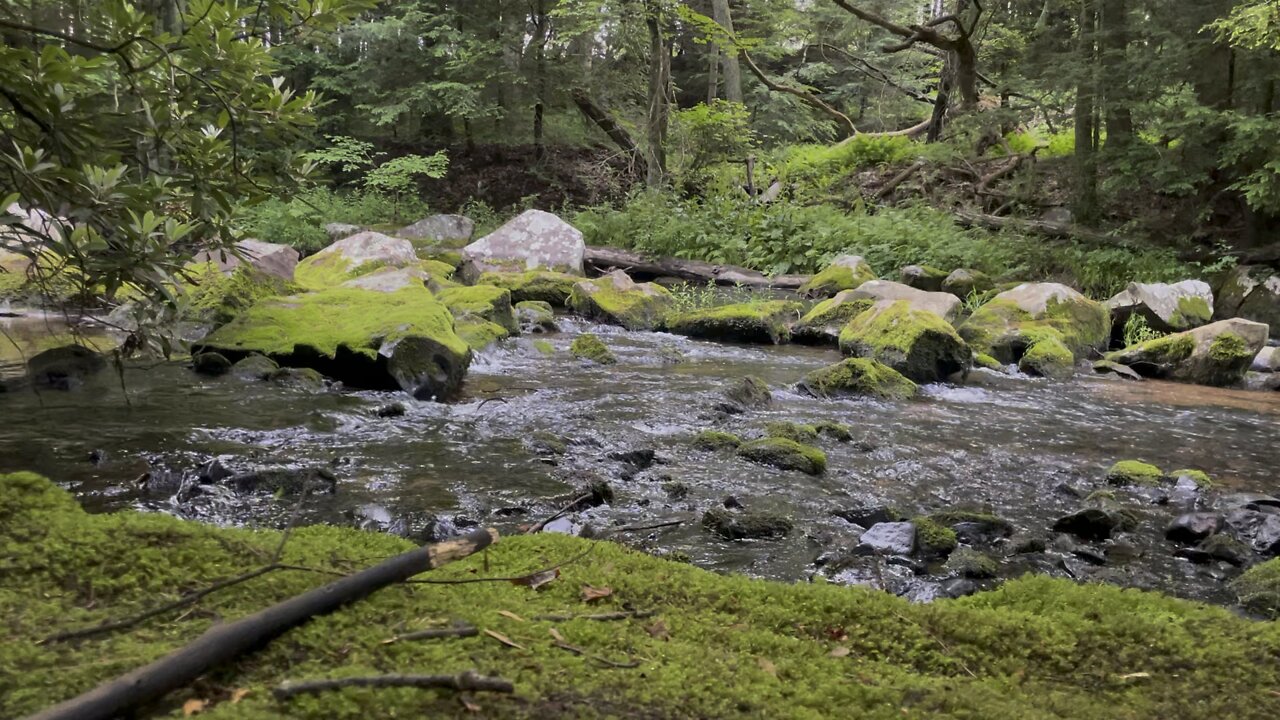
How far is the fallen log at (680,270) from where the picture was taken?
1666 centimetres

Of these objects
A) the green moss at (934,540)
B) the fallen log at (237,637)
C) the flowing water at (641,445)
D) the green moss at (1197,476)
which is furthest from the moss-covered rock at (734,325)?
the fallen log at (237,637)

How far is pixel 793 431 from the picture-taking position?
7.11 metres

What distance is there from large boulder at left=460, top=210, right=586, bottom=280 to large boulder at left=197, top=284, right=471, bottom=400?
6263 mm

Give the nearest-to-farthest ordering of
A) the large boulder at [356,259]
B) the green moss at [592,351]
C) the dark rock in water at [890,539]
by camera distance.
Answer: the dark rock in water at [890,539] < the green moss at [592,351] < the large boulder at [356,259]

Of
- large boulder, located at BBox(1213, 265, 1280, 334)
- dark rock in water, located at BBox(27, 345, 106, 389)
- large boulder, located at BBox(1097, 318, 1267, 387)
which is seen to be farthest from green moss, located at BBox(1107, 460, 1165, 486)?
dark rock in water, located at BBox(27, 345, 106, 389)

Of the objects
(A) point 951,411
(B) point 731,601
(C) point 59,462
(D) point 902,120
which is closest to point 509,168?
(D) point 902,120

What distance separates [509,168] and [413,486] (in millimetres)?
19369

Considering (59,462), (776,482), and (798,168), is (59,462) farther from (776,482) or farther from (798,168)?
(798,168)

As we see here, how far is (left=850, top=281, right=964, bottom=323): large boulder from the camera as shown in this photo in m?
12.0

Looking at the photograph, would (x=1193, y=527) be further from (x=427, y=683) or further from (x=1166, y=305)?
(x=1166, y=305)

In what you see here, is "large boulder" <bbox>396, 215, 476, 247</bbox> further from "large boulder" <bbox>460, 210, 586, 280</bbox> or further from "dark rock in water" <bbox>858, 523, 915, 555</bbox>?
"dark rock in water" <bbox>858, 523, 915, 555</bbox>

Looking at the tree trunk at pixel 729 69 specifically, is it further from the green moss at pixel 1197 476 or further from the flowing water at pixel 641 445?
the green moss at pixel 1197 476

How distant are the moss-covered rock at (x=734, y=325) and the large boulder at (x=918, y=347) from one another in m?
1.95

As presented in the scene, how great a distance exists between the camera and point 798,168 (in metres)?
22.2
